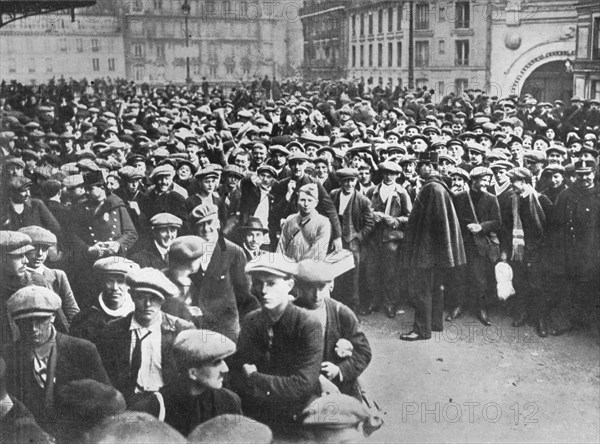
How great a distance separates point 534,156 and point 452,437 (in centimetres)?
264

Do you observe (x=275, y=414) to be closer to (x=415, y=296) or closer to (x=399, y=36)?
(x=415, y=296)

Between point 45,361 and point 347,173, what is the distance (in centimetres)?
314

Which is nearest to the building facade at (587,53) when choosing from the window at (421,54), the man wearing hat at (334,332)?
the window at (421,54)

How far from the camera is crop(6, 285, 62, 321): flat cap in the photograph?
579 cm

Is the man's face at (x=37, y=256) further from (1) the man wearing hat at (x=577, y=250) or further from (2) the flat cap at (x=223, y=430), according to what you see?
(1) the man wearing hat at (x=577, y=250)

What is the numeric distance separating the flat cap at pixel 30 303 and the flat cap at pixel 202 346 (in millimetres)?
1155

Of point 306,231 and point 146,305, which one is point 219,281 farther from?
point 306,231

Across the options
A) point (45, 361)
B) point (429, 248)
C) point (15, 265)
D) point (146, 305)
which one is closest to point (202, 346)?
point (146, 305)

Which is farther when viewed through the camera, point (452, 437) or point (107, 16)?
point (107, 16)

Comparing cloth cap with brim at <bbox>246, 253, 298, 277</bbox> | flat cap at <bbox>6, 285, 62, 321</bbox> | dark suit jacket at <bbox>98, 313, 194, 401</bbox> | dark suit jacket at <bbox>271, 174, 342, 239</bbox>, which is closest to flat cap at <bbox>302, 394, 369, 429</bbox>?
cloth cap with brim at <bbox>246, 253, 298, 277</bbox>

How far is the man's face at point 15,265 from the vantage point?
5.81m

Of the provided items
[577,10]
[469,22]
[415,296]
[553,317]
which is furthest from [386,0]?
[553,317]

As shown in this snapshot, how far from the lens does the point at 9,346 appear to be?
19.2 feet

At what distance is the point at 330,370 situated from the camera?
5.76 meters
